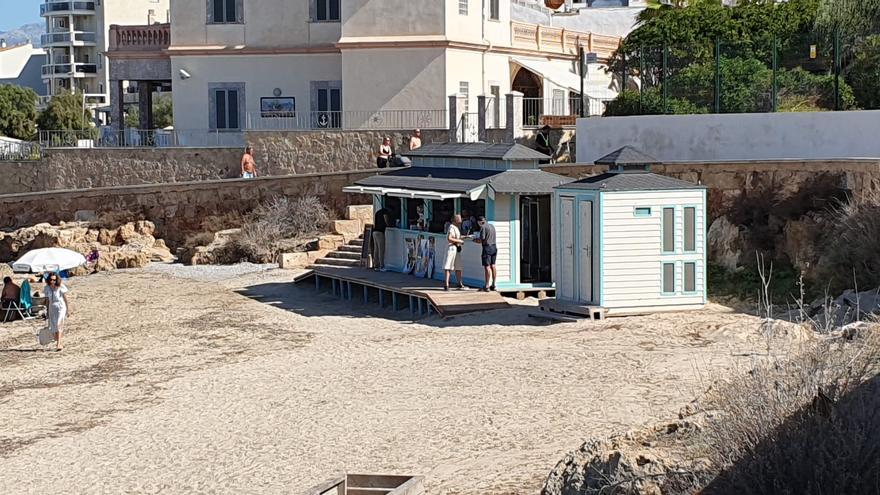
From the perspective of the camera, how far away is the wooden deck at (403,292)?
75.6 ft

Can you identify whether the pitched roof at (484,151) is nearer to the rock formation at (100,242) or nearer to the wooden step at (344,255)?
the wooden step at (344,255)

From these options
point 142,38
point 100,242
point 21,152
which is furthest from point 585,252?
point 21,152

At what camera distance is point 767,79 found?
29859 millimetres

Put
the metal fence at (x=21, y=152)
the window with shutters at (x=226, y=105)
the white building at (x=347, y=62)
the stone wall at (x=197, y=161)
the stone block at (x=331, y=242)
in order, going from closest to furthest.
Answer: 1. the stone block at (x=331, y=242)
2. the stone wall at (x=197, y=161)
3. the white building at (x=347, y=62)
4. the window with shutters at (x=226, y=105)
5. the metal fence at (x=21, y=152)

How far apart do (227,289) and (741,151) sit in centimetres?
1111

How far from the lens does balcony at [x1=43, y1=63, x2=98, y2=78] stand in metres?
119

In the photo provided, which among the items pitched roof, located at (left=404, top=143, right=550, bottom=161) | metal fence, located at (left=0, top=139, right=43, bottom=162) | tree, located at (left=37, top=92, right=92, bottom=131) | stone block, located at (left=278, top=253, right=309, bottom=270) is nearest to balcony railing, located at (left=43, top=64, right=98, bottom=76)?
tree, located at (left=37, top=92, right=92, bottom=131)

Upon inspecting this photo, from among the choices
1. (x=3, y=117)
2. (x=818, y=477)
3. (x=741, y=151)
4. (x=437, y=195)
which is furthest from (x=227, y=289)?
(x=3, y=117)

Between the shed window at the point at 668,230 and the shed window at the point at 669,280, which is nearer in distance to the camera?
the shed window at the point at 668,230

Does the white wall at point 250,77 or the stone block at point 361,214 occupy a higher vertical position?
the white wall at point 250,77

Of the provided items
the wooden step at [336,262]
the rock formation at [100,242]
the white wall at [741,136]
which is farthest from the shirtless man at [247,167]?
the white wall at [741,136]

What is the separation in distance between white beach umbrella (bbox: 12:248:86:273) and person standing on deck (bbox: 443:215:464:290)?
857cm

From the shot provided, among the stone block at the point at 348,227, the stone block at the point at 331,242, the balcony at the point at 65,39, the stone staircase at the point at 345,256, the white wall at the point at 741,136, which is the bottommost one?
the stone staircase at the point at 345,256

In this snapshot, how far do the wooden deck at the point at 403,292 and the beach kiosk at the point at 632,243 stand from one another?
1719mm
